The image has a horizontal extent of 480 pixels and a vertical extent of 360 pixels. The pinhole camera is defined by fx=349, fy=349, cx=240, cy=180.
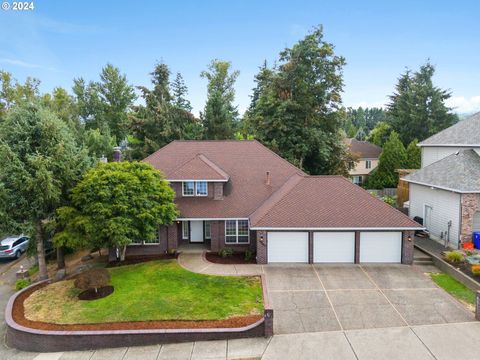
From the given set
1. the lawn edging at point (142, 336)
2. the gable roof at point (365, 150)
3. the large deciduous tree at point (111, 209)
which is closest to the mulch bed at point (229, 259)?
the large deciduous tree at point (111, 209)

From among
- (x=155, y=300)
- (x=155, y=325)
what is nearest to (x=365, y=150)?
(x=155, y=300)

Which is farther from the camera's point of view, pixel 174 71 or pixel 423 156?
pixel 174 71

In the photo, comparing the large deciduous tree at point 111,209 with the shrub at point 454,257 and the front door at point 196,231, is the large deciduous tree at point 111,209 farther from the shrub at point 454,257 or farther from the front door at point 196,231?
the shrub at point 454,257

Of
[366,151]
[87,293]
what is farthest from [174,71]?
[87,293]

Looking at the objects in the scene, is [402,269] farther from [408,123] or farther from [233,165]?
[408,123]

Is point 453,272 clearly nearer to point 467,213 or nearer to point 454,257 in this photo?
point 454,257

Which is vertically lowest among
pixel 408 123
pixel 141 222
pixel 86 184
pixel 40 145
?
pixel 141 222
